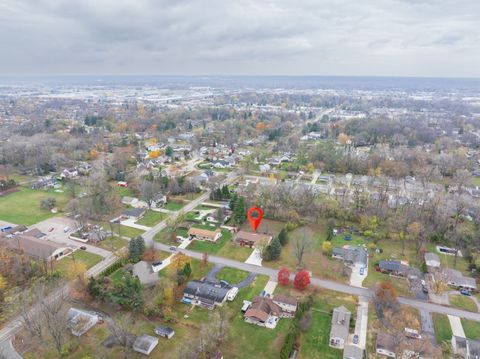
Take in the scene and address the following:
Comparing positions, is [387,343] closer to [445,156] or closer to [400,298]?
[400,298]

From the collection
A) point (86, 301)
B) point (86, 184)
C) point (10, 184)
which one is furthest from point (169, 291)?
point (10, 184)

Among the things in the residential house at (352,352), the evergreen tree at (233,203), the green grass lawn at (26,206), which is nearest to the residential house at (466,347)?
the residential house at (352,352)

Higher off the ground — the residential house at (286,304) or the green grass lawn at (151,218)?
the residential house at (286,304)

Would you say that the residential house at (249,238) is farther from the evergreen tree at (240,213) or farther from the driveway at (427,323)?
the driveway at (427,323)

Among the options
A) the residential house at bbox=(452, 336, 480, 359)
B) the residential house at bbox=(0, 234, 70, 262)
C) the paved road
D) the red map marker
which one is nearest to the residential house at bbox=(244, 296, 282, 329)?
the paved road

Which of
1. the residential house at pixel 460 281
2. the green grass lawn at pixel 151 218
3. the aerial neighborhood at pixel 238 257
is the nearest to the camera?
the aerial neighborhood at pixel 238 257

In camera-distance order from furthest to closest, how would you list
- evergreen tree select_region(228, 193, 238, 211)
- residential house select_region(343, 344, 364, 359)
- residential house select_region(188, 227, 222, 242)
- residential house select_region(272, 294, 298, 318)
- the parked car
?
evergreen tree select_region(228, 193, 238, 211) → residential house select_region(188, 227, 222, 242) → residential house select_region(272, 294, 298, 318) → the parked car → residential house select_region(343, 344, 364, 359)

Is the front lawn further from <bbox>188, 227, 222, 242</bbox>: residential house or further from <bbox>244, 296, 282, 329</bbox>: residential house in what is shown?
<bbox>244, 296, 282, 329</bbox>: residential house
